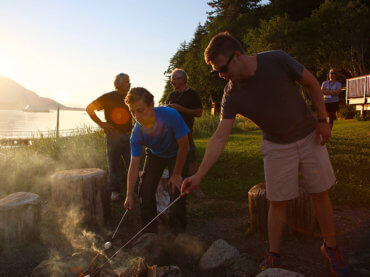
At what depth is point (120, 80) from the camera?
18.2ft

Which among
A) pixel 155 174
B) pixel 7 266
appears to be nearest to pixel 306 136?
pixel 155 174

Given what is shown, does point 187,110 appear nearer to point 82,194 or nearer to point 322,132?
point 82,194

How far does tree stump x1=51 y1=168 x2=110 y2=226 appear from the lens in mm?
4520

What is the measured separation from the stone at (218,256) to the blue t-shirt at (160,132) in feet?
3.95

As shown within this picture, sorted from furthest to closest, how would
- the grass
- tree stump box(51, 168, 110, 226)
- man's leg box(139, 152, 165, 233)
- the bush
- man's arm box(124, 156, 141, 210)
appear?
the bush
the grass
tree stump box(51, 168, 110, 226)
man's leg box(139, 152, 165, 233)
man's arm box(124, 156, 141, 210)

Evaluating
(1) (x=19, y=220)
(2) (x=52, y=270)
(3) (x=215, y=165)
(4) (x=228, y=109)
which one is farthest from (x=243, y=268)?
(3) (x=215, y=165)

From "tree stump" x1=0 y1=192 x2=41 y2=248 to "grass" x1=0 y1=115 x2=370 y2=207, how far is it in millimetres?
2844

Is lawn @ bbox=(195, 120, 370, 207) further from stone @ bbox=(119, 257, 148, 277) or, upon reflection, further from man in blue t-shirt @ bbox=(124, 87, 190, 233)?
stone @ bbox=(119, 257, 148, 277)

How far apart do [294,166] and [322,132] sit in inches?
14.3

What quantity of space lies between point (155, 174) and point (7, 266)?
1868 mm

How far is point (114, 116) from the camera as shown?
564 cm

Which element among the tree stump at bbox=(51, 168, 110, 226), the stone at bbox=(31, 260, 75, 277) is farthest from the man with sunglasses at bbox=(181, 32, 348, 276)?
the tree stump at bbox=(51, 168, 110, 226)

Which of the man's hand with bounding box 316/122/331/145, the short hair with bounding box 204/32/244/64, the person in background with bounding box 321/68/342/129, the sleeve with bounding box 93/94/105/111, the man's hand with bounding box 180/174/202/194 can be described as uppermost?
the person in background with bounding box 321/68/342/129

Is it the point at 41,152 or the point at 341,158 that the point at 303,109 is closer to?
the point at 341,158
